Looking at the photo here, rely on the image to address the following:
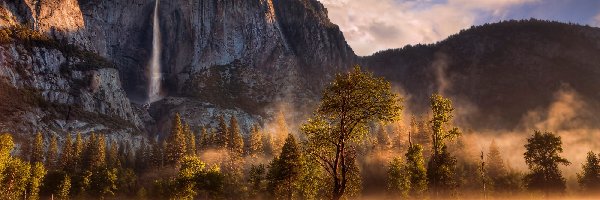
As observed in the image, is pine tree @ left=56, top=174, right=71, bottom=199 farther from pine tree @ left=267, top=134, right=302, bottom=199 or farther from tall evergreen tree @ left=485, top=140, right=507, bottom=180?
tall evergreen tree @ left=485, top=140, right=507, bottom=180

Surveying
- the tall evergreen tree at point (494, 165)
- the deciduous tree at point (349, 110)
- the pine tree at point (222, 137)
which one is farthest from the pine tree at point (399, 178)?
the pine tree at point (222, 137)

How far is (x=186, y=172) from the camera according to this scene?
81625 millimetres

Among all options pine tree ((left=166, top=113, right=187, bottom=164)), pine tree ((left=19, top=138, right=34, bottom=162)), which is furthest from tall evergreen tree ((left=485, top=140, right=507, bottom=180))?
pine tree ((left=19, top=138, right=34, bottom=162))

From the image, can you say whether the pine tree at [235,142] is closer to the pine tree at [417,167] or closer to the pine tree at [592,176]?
the pine tree at [417,167]

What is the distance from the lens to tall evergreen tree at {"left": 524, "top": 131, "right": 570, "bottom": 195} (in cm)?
6850

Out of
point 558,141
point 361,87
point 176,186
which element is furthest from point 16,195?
point 558,141

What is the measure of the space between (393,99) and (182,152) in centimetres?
11666

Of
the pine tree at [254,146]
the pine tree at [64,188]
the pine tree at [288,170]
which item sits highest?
the pine tree at [254,146]

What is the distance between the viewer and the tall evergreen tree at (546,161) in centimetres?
6850

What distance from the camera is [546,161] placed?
226 feet

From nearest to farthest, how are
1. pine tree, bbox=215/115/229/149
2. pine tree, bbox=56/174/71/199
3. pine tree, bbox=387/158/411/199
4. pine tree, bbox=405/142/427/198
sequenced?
pine tree, bbox=405/142/427/198 → pine tree, bbox=387/158/411/199 → pine tree, bbox=56/174/71/199 → pine tree, bbox=215/115/229/149

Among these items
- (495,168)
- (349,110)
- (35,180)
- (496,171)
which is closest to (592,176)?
(496,171)

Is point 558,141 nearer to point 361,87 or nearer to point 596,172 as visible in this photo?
point 596,172

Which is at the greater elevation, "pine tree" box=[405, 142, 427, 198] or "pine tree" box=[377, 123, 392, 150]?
"pine tree" box=[377, 123, 392, 150]
